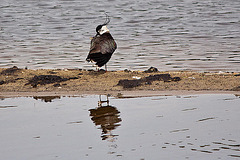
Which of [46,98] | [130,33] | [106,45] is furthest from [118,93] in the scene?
[130,33]

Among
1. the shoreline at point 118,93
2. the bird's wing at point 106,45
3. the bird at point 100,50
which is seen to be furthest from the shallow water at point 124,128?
the bird's wing at point 106,45

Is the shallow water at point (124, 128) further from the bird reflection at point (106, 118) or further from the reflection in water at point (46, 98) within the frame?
the reflection in water at point (46, 98)

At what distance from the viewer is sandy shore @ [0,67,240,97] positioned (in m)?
8.75

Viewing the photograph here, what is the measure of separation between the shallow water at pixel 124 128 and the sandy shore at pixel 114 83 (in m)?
0.71

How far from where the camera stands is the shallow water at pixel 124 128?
5016mm

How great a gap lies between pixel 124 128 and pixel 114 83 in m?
3.61

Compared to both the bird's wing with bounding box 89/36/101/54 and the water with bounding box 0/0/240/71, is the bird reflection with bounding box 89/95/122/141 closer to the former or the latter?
the bird's wing with bounding box 89/36/101/54

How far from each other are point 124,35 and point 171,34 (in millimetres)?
1826

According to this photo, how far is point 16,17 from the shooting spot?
26.0 meters

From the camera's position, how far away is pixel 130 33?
1986 cm

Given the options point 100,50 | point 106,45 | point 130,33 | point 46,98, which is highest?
point 130,33

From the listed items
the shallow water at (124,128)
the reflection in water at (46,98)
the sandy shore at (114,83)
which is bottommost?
the shallow water at (124,128)

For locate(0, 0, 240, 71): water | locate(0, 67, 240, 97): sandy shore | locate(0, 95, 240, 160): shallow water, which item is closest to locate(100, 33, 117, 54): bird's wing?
locate(0, 67, 240, 97): sandy shore

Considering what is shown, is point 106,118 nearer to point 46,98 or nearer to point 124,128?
point 124,128
